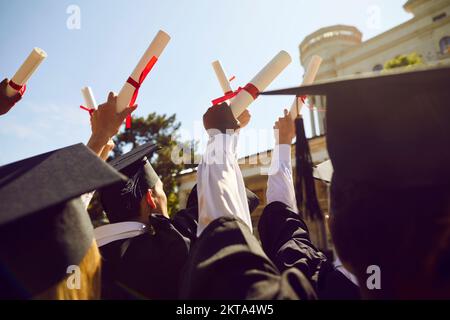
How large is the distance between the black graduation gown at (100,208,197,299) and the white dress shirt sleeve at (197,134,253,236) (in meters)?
0.46

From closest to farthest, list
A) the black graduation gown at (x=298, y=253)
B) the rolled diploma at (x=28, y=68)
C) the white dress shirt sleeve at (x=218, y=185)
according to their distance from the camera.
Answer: the white dress shirt sleeve at (x=218, y=185)
the black graduation gown at (x=298, y=253)
the rolled diploma at (x=28, y=68)

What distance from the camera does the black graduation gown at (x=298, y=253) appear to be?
1.44 m

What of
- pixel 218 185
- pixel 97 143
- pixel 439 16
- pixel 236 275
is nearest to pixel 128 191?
pixel 97 143

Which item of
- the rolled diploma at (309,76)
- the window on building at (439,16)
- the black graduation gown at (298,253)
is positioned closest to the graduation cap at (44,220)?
the black graduation gown at (298,253)

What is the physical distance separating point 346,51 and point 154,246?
30785mm

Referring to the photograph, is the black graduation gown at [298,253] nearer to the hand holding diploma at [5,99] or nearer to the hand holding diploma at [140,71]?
the hand holding diploma at [140,71]

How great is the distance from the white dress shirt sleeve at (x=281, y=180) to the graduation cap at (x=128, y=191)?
826 mm

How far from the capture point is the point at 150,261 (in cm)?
165

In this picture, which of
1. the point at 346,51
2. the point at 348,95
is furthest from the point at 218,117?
the point at 346,51

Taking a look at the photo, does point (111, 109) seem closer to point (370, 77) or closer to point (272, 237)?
point (272, 237)

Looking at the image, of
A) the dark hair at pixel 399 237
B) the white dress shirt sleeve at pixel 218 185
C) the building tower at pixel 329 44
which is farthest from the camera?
the building tower at pixel 329 44

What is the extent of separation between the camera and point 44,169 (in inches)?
46.6

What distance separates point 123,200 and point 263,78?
1.20 m
